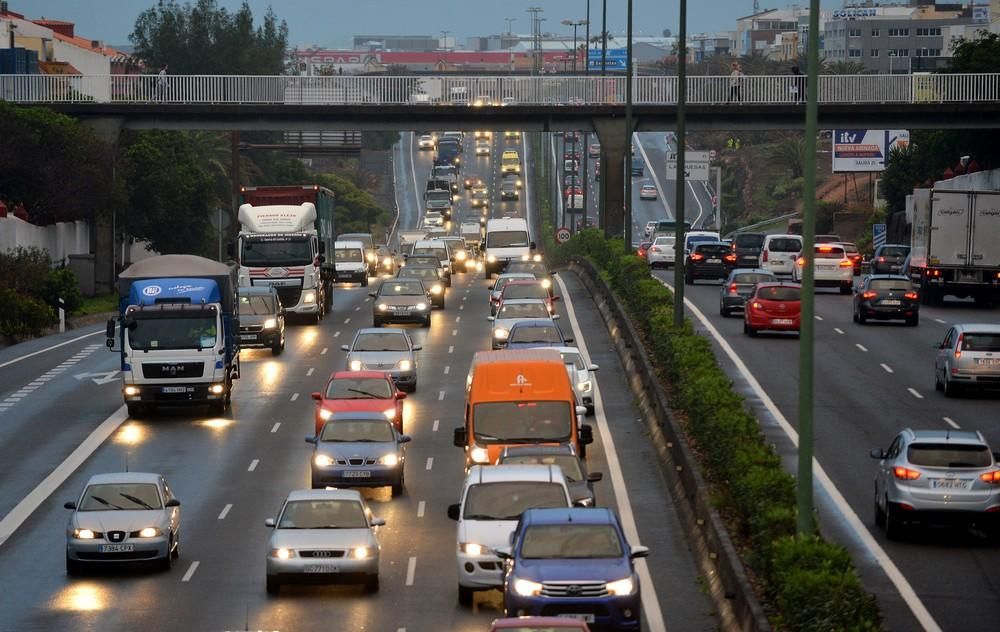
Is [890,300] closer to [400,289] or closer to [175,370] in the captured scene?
[400,289]

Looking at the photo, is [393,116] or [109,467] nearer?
[109,467]

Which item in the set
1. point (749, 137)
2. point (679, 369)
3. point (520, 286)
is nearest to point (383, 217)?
point (749, 137)

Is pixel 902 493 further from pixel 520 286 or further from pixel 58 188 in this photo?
pixel 58 188

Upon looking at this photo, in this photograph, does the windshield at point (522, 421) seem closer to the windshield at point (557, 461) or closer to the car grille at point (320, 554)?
the windshield at point (557, 461)

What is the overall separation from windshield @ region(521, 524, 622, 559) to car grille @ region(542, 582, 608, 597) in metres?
0.58

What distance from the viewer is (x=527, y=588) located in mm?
20109

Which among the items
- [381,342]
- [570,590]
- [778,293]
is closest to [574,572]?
[570,590]

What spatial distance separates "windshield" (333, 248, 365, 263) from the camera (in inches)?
3103

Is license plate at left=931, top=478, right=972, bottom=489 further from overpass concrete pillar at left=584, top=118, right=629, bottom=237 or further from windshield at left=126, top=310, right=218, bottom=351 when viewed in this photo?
overpass concrete pillar at left=584, top=118, right=629, bottom=237

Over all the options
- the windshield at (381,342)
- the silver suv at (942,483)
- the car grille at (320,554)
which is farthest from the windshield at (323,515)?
the windshield at (381,342)

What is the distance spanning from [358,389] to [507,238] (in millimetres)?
42939

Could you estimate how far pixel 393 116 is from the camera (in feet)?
244

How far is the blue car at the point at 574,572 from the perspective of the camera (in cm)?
1998

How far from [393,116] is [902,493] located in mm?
50608
